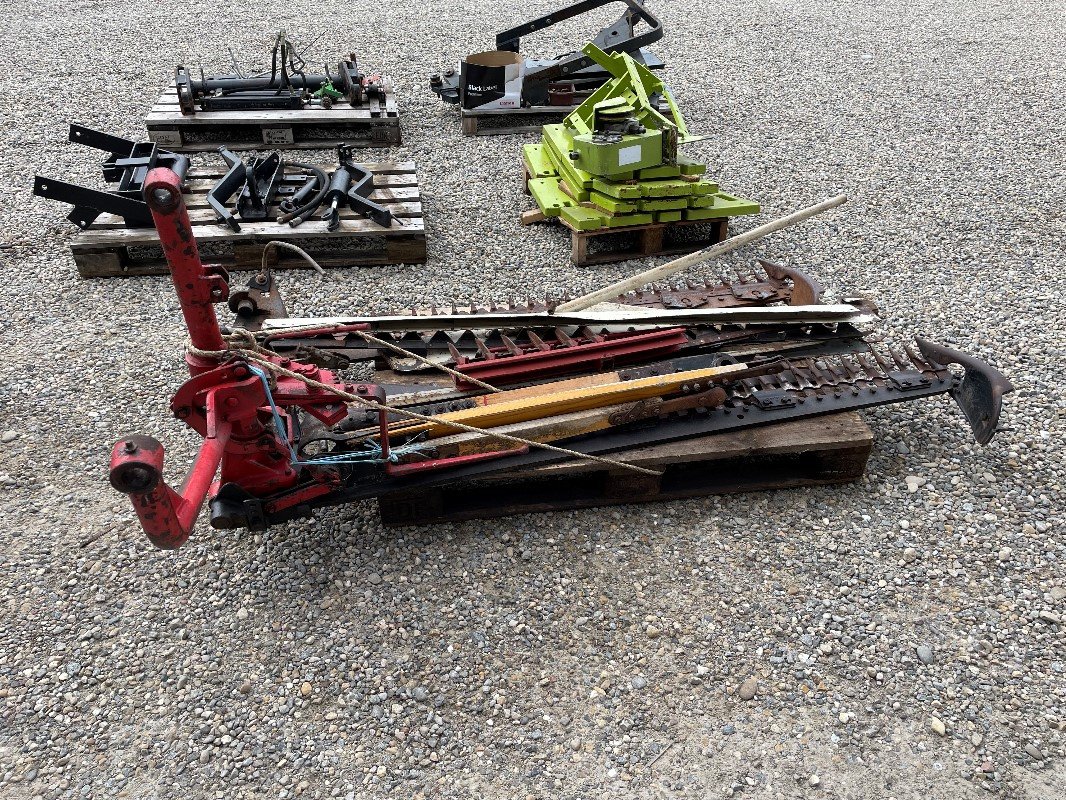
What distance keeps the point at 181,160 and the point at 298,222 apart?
1395 millimetres

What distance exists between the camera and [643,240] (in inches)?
238

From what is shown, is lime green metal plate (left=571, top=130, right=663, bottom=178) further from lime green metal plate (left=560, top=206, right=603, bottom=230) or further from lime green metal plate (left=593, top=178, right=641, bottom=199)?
lime green metal plate (left=560, top=206, right=603, bottom=230)

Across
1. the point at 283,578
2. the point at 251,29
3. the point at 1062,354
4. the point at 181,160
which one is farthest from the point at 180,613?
the point at 251,29

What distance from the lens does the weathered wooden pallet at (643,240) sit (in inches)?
234

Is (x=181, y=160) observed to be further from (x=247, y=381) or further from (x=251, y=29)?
(x=251, y=29)

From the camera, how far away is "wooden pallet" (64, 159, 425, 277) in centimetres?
568

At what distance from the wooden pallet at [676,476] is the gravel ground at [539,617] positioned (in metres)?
0.09

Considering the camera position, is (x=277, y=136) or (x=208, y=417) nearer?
(x=208, y=417)

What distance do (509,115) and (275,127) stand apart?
2323 mm

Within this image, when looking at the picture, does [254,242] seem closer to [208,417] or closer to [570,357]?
[570,357]

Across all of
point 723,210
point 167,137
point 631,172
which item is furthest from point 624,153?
point 167,137

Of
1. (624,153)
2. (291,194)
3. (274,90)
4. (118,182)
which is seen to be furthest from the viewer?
(274,90)

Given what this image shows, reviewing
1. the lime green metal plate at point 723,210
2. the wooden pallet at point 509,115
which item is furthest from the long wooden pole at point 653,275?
the wooden pallet at point 509,115

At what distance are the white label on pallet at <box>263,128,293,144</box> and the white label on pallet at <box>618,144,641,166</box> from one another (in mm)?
3598
